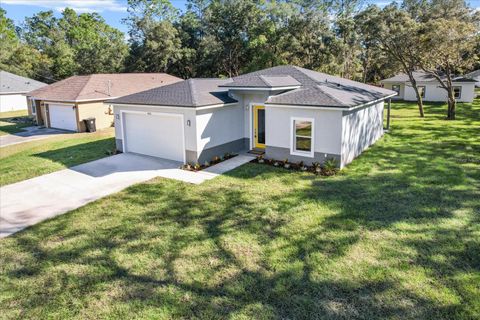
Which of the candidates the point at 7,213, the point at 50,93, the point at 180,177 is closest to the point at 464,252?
the point at 180,177

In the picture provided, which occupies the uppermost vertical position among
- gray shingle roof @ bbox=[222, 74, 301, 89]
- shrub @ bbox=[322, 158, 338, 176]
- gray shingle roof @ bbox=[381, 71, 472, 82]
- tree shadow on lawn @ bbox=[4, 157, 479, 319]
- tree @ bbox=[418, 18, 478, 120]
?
tree @ bbox=[418, 18, 478, 120]

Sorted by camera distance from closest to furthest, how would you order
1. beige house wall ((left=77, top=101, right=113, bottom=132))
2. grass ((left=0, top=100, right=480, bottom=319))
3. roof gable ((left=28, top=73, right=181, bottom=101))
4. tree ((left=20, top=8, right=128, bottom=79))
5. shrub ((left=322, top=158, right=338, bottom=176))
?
grass ((left=0, top=100, right=480, bottom=319))
shrub ((left=322, top=158, right=338, bottom=176))
beige house wall ((left=77, top=101, right=113, bottom=132))
roof gable ((left=28, top=73, right=181, bottom=101))
tree ((left=20, top=8, right=128, bottom=79))

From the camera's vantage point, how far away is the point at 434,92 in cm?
3672

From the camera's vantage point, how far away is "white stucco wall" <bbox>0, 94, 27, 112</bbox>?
37312mm

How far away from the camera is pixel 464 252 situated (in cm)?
667

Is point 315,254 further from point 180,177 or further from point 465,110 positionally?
point 465,110

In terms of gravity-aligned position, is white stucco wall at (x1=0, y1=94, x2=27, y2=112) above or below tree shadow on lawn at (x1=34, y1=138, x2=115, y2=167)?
above

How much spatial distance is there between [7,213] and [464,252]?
11.3 m

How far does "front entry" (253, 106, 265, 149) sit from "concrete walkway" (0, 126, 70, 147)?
14853 mm

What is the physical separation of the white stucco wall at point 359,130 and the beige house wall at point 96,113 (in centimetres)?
1781

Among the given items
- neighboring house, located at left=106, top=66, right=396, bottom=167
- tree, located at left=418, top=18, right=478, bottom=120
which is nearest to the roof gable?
neighboring house, located at left=106, top=66, right=396, bottom=167

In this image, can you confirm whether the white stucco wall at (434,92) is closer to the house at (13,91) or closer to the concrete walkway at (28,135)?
the concrete walkway at (28,135)

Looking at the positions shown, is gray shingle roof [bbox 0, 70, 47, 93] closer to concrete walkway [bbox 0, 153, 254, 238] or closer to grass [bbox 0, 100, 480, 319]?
concrete walkway [bbox 0, 153, 254, 238]

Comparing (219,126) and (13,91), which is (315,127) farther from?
(13,91)
